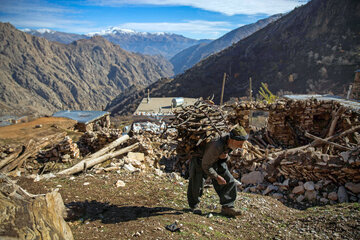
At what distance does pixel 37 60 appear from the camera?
124500 mm

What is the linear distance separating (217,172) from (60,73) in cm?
14716

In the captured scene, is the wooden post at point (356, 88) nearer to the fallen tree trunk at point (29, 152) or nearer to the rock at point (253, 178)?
the rock at point (253, 178)

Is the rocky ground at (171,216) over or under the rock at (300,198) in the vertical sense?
→ over

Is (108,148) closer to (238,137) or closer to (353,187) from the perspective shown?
(238,137)

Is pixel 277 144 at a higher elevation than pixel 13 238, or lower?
lower

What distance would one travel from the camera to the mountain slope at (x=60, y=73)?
9644 centimetres

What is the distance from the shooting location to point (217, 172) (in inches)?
159

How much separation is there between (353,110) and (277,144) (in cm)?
319

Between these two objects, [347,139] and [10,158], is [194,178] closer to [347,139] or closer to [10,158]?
[347,139]

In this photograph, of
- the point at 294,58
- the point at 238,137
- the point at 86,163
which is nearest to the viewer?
the point at 238,137

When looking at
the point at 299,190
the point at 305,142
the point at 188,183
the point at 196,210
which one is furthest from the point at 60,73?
the point at 299,190

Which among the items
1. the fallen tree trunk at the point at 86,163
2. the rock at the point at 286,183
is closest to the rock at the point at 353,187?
the rock at the point at 286,183

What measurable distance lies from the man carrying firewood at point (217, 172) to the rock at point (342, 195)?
268 cm

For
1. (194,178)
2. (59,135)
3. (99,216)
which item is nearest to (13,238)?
(99,216)
